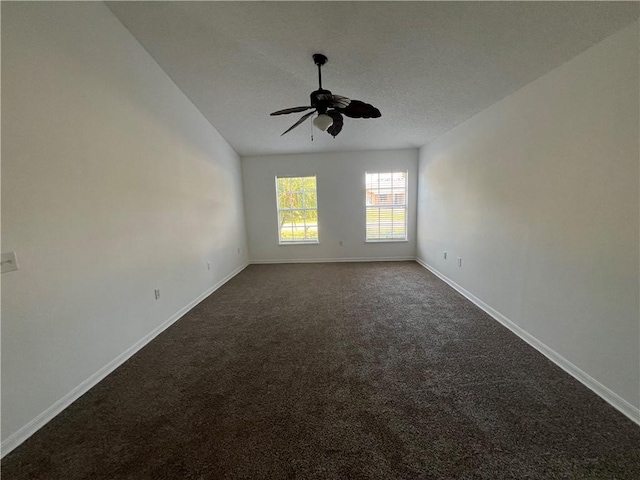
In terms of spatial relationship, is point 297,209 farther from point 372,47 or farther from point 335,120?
point 372,47

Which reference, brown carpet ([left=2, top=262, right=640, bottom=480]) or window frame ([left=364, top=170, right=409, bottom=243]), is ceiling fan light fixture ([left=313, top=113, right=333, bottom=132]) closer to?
brown carpet ([left=2, top=262, right=640, bottom=480])

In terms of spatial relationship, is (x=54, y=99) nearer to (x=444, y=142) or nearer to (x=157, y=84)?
(x=157, y=84)

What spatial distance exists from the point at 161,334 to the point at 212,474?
191cm

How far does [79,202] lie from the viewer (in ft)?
6.53

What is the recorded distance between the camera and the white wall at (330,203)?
561cm

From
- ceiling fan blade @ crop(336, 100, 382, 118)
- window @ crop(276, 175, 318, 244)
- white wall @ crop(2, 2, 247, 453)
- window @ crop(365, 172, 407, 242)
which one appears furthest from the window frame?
white wall @ crop(2, 2, 247, 453)

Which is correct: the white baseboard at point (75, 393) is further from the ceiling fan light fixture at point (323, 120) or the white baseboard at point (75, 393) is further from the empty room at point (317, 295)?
the ceiling fan light fixture at point (323, 120)

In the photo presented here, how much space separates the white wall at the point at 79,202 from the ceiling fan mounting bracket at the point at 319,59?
1.83m

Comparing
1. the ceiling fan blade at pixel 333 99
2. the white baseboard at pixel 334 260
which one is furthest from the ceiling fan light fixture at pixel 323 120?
the white baseboard at pixel 334 260

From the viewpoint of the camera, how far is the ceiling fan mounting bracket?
8.63 ft

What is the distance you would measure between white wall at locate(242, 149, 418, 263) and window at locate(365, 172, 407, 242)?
0.13 metres

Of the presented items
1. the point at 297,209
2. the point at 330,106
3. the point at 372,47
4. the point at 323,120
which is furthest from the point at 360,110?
the point at 297,209

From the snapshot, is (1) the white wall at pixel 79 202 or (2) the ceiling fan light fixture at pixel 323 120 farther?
(2) the ceiling fan light fixture at pixel 323 120

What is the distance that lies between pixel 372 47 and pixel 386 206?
3.61 m
